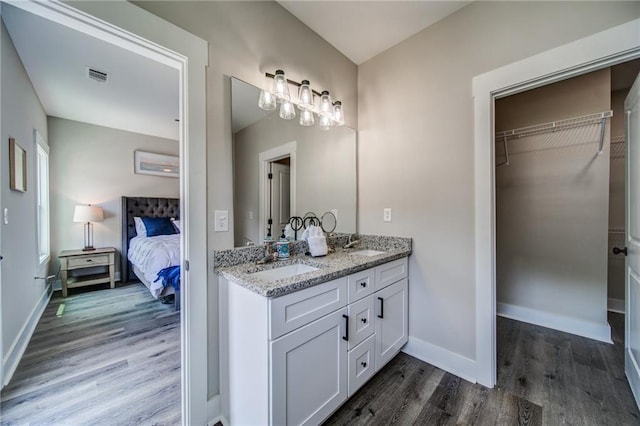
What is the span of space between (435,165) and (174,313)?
3.07m

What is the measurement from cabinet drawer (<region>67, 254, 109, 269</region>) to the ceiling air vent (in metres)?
2.40

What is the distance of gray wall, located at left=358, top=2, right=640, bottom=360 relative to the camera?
154 cm

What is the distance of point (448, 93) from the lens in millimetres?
1786

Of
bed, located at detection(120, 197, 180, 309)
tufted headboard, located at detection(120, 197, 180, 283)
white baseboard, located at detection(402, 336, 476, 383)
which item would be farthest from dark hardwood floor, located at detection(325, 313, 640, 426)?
tufted headboard, located at detection(120, 197, 180, 283)

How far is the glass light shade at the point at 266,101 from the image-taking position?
156 centimetres

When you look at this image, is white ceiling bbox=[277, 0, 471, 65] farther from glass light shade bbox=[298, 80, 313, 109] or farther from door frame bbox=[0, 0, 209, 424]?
door frame bbox=[0, 0, 209, 424]

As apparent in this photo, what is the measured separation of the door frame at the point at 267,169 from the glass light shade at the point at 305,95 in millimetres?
280

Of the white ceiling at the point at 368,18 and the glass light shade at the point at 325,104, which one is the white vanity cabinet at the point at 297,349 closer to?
the glass light shade at the point at 325,104

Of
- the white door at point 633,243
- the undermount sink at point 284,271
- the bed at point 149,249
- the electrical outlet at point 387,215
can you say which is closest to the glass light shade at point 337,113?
the electrical outlet at point 387,215

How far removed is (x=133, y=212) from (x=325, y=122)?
384 cm

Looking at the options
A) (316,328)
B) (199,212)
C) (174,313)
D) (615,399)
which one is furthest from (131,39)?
(615,399)

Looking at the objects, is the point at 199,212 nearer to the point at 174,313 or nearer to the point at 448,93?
the point at 448,93

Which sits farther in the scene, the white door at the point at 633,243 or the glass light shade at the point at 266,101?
the glass light shade at the point at 266,101

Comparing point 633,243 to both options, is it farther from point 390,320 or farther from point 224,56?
point 224,56
